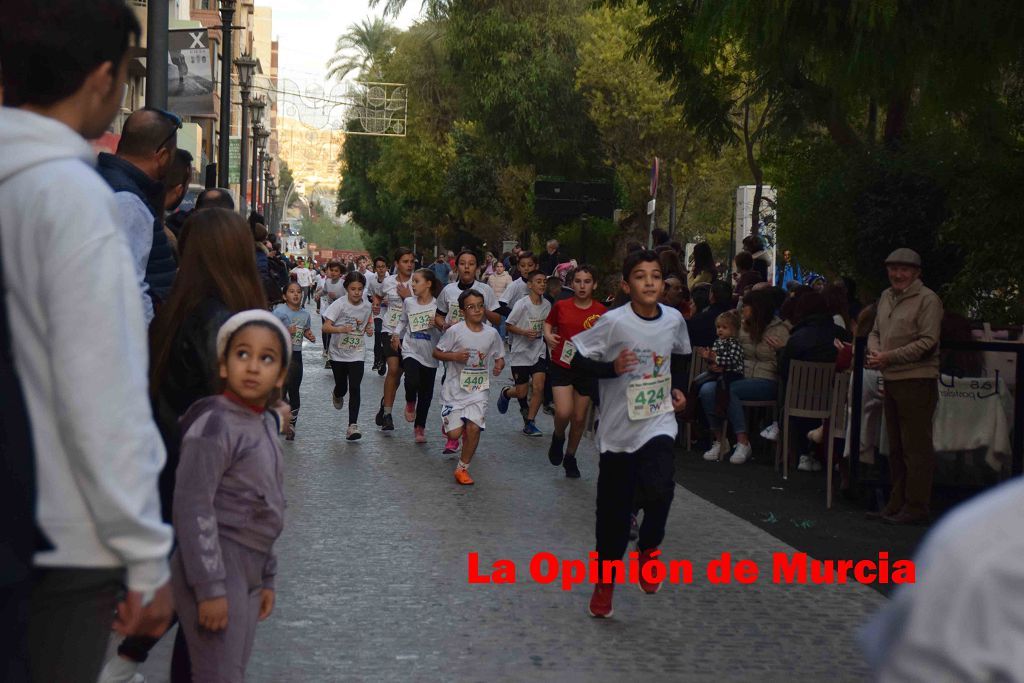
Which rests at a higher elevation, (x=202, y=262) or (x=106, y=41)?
(x=106, y=41)

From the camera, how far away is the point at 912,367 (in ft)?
35.7

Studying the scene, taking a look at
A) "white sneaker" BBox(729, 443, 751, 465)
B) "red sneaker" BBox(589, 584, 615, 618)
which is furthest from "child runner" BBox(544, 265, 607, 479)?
"red sneaker" BBox(589, 584, 615, 618)

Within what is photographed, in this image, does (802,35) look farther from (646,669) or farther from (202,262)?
(202,262)

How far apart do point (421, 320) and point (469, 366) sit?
7.03ft

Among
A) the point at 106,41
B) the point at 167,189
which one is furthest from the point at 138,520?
the point at 167,189

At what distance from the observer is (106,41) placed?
2.92 metres

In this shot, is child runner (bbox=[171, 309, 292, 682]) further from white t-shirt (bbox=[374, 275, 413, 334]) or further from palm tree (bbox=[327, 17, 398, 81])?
palm tree (bbox=[327, 17, 398, 81])

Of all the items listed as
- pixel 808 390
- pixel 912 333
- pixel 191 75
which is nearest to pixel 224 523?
pixel 912 333

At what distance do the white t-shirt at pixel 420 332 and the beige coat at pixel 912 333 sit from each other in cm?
532

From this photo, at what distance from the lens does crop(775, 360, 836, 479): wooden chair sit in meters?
12.9

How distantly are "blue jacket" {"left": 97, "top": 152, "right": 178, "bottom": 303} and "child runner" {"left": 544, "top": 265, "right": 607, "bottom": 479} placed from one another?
6435mm

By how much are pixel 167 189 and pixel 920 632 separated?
5338 millimetres

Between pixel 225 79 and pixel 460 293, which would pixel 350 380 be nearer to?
pixel 460 293

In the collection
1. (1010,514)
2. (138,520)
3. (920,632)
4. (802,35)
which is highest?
(802,35)
